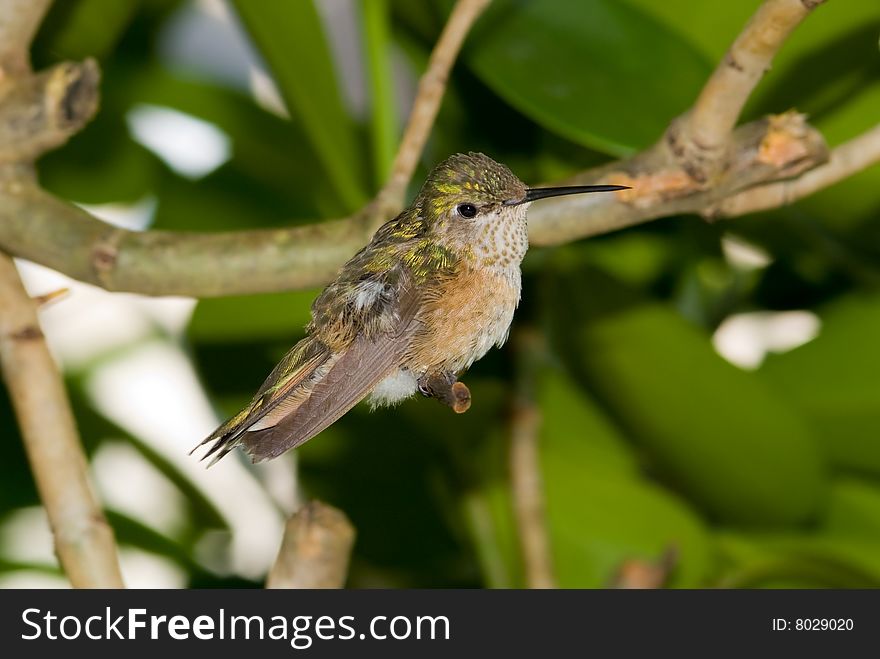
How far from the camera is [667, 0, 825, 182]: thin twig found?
0.54 meters

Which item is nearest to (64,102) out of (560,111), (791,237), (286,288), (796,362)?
(286,288)

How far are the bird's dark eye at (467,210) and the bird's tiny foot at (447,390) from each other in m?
0.07

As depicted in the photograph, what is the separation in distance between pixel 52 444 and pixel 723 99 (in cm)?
44

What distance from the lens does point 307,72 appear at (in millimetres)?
875

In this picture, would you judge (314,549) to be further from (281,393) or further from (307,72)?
(307,72)

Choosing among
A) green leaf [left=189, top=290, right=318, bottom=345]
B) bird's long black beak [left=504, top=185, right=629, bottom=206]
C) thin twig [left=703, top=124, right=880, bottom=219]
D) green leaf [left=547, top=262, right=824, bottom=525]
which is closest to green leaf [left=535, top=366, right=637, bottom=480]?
green leaf [left=547, top=262, right=824, bottom=525]

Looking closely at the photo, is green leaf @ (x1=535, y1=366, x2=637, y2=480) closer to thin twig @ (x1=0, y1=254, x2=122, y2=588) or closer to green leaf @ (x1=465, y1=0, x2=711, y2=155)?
green leaf @ (x1=465, y1=0, x2=711, y2=155)

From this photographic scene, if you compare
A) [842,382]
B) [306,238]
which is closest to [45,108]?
[306,238]

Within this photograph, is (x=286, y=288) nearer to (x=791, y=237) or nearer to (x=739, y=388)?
(x=739, y=388)

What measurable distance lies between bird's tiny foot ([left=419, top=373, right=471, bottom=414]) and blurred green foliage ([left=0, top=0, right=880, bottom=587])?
0.26 metres

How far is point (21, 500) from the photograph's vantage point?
1221 millimetres

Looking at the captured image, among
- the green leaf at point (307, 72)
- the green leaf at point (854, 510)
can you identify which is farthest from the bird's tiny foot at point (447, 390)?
the green leaf at point (854, 510)

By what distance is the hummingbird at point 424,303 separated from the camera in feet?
1.24

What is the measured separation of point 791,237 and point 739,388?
189 mm
